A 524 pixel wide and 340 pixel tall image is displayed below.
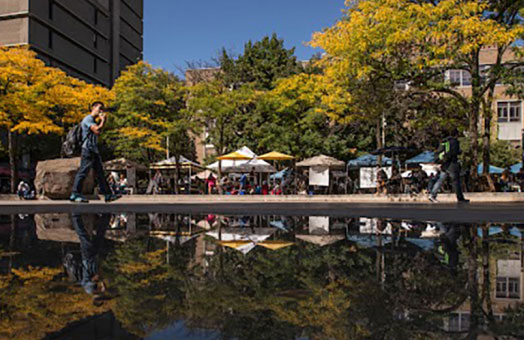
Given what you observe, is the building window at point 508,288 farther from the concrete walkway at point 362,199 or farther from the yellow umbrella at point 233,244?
the concrete walkway at point 362,199

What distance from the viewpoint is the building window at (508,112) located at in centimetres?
4294

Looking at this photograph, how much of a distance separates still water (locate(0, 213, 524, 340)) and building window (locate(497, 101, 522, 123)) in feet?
149

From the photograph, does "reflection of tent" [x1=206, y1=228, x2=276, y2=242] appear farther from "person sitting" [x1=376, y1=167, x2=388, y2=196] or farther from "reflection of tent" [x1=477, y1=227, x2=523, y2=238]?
"person sitting" [x1=376, y1=167, x2=388, y2=196]

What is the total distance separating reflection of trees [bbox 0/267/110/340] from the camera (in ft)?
4.90

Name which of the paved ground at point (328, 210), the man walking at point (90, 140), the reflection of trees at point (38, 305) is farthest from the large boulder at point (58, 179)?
the reflection of trees at point (38, 305)

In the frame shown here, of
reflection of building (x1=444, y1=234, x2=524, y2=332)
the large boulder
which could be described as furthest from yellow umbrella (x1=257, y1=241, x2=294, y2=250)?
the large boulder

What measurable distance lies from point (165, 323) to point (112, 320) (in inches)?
7.7

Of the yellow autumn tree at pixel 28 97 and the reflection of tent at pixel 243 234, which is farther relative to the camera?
the yellow autumn tree at pixel 28 97

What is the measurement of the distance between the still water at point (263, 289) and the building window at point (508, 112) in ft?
149

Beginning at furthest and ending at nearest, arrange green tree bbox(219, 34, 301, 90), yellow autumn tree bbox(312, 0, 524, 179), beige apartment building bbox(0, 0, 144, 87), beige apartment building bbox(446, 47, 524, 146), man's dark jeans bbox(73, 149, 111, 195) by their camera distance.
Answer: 1. beige apartment building bbox(0, 0, 144, 87)
2. beige apartment building bbox(446, 47, 524, 146)
3. green tree bbox(219, 34, 301, 90)
4. yellow autumn tree bbox(312, 0, 524, 179)
5. man's dark jeans bbox(73, 149, 111, 195)

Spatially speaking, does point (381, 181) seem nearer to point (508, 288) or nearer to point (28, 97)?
point (508, 288)

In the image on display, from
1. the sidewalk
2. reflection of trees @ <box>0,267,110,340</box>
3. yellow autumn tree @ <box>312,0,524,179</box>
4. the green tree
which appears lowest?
the sidewalk

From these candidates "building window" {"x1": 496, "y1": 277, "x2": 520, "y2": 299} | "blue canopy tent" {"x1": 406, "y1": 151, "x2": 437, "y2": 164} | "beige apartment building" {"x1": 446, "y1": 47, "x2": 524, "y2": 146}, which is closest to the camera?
"building window" {"x1": 496, "y1": 277, "x2": 520, "y2": 299}

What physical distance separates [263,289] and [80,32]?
64418 millimetres
